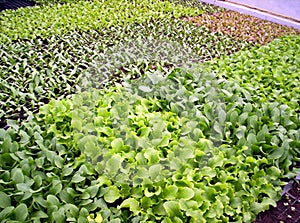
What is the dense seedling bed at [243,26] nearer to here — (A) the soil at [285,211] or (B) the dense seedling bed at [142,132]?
(B) the dense seedling bed at [142,132]

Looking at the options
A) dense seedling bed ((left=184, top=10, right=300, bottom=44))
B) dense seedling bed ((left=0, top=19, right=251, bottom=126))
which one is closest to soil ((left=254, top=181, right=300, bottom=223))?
dense seedling bed ((left=0, top=19, right=251, bottom=126))

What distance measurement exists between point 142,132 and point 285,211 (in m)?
1.10

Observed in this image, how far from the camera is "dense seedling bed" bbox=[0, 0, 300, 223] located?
6.25ft

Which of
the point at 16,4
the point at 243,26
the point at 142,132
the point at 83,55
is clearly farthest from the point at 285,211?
the point at 16,4

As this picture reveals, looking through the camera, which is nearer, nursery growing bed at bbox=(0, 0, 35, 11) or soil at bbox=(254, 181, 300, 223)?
soil at bbox=(254, 181, 300, 223)

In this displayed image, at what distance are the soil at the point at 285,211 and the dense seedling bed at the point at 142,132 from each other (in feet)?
0.30

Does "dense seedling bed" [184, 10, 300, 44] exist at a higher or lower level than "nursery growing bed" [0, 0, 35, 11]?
higher

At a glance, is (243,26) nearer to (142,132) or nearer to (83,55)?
(83,55)

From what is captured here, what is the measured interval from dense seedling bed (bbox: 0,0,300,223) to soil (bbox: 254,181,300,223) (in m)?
0.09

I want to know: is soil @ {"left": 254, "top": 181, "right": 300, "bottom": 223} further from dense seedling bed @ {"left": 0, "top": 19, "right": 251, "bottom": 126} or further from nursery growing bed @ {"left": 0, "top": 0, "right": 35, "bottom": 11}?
nursery growing bed @ {"left": 0, "top": 0, "right": 35, "bottom": 11}

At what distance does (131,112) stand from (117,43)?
2.03 m

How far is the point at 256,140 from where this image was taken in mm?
2463

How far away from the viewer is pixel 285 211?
2219mm

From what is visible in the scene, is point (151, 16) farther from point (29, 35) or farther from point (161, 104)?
point (161, 104)
